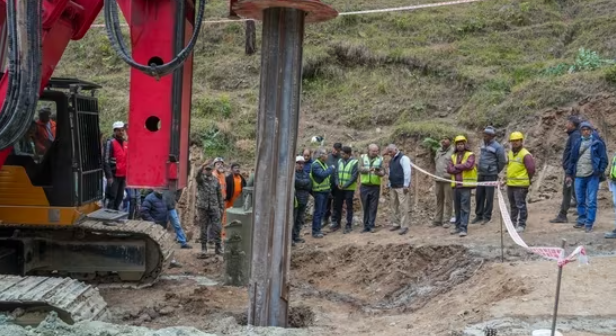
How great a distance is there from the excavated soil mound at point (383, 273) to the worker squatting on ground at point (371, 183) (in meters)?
1.45

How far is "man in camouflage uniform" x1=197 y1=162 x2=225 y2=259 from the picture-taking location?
1275 centimetres

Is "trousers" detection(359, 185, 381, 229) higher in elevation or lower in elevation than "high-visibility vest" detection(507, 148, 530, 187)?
lower

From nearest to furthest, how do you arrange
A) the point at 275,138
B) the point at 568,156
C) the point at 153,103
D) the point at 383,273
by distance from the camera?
the point at 153,103 → the point at 275,138 → the point at 383,273 → the point at 568,156

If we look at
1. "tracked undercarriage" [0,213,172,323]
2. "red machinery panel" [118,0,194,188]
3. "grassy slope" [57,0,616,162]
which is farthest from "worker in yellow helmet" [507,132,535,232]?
"red machinery panel" [118,0,194,188]

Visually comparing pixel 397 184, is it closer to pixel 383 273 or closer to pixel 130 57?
pixel 383 273

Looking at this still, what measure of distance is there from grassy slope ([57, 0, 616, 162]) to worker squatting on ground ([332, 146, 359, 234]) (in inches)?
121

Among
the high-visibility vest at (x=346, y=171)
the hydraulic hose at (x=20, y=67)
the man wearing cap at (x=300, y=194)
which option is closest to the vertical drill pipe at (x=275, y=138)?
the hydraulic hose at (x=20, y=67)

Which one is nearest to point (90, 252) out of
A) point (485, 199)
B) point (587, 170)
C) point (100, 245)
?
point (100, 245)

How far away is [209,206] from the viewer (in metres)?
12.8

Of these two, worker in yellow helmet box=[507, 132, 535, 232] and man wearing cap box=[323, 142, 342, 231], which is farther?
man wearing cap box=[323, 142, 342, 231]

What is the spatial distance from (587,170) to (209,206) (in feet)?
20.6

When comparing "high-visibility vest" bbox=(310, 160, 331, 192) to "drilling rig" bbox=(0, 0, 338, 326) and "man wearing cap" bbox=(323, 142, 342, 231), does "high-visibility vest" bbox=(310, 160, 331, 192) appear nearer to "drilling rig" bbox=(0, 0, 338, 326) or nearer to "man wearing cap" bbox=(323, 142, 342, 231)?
"man wearing cap" bbox=(323, 142, 342, 231)

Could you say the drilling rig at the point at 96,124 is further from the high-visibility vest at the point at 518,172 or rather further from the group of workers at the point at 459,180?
the high-visibility vest at the point at 518,172

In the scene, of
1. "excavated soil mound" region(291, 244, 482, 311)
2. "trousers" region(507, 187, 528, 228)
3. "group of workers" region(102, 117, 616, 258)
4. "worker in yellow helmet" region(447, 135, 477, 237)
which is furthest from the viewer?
"worker in yellow helmet" region(447, 135, 477, 237)
